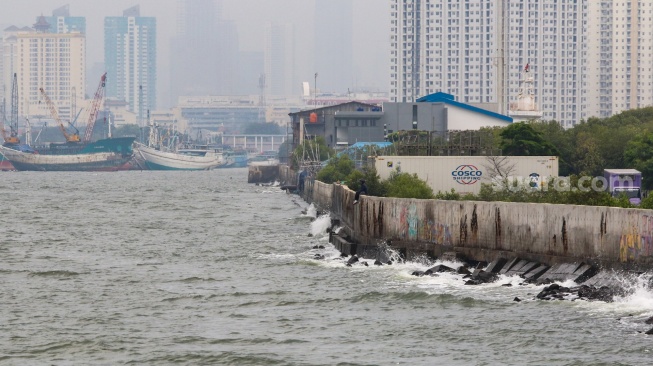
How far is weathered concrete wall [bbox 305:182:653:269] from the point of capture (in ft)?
120

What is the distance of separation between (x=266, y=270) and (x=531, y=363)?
20266 mm

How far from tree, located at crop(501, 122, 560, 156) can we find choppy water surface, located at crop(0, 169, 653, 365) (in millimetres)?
25818

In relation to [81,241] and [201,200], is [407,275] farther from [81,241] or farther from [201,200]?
[201,200]

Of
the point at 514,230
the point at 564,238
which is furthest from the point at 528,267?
the point at 514,230

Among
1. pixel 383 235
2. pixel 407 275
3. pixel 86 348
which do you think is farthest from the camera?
pixel 383 235

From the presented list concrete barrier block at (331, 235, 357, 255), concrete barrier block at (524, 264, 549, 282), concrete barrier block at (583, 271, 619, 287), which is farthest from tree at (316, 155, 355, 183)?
concrete barrier block at (583, 271, 619, 287)

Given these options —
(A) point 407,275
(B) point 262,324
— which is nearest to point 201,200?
(A) point 407,275

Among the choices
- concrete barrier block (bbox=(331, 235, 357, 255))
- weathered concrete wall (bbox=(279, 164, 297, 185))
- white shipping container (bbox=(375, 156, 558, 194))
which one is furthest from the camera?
weathered concrete wall (bbox=(279, 164, 297, 185))

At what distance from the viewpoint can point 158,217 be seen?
8369 centimetres

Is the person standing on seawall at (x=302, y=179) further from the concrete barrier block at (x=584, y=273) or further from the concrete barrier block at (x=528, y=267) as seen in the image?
the concrete barrier block at (x=584, y=273)

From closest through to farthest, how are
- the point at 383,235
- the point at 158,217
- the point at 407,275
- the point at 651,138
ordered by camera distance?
1. the point at 407,275
2. the point at 383,235
3. the point at 651,138
4. the point at 158,217

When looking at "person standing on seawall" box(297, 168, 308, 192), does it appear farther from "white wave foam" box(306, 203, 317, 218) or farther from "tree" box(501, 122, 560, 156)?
"tree" box(501, 122, 560, 156)

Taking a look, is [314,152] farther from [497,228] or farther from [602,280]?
[602,280]

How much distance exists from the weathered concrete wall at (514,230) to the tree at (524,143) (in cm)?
2600
